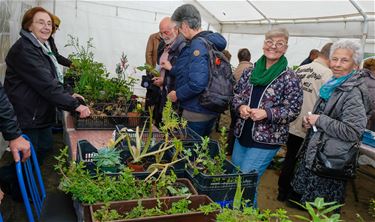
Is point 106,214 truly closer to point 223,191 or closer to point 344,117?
point 223,191

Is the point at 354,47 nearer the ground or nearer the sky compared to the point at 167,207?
nearer the sky

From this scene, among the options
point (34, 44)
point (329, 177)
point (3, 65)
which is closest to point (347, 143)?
point (329, 177)

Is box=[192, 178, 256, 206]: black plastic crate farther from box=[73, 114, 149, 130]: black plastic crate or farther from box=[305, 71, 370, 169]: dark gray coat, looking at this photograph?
box=[73, 114, 149, 130]: black plastic crate

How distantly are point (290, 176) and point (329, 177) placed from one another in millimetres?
993

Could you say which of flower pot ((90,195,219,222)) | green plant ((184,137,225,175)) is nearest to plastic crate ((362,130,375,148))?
green plant ((184,137,225,175))

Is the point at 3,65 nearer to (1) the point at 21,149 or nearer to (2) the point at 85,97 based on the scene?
(2) the point at 85,97

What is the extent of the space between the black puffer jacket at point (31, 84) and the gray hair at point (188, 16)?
1.04 metres

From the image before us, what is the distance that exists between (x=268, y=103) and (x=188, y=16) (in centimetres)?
95

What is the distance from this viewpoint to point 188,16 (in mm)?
2568

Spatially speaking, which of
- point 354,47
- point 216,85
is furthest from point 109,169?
point 354,47

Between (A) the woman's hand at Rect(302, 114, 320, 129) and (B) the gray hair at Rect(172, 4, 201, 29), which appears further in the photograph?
(B) the gray hair at Rect(172, 4, 201, 29)

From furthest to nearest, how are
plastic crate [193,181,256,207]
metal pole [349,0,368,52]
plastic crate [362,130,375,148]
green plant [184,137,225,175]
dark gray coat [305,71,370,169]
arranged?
metal pole [349,0,368,52] < plastic crate [362,130,375,148] < dark gray coat [305,71,370,169] < green plant [184,137,225,175] < plastic crate [193,181,256,207]

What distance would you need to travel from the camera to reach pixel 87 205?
126 cm

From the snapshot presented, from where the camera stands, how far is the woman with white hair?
2293mm
